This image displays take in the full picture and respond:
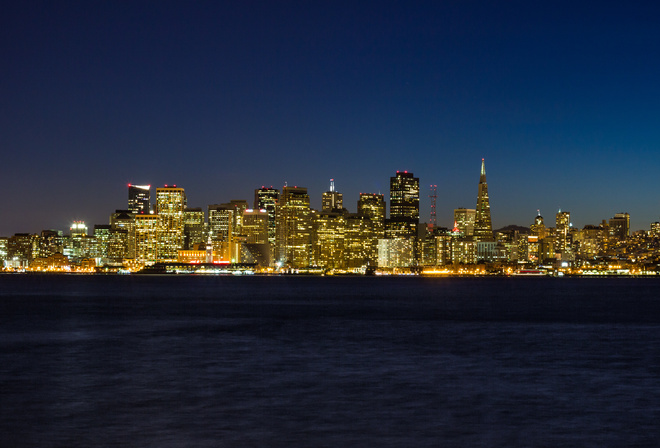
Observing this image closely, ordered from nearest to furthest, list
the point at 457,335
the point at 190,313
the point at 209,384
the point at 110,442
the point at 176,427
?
the point at 110,442 → the point at 176,427 → the point at 209,384 → the point at 457,335 → the point at 190,313

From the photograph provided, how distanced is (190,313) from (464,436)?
6631 cm

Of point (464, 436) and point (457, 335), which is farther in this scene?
point (457, 335)

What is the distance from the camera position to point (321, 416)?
28.0 m

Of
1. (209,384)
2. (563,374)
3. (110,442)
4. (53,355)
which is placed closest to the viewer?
(110,442)

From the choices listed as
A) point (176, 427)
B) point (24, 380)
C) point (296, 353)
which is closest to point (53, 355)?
point (24, 380)

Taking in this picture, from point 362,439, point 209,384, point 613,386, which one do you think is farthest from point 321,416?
point 613,386

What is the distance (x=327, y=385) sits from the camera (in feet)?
115

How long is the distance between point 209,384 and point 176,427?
9.71m

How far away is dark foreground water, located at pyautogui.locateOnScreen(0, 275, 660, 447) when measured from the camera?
A: 25.2m

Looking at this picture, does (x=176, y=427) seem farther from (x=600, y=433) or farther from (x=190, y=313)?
(x=190, y=313)

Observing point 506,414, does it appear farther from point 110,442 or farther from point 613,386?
point 110,442

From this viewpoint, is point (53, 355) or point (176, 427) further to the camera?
point (53, 355)

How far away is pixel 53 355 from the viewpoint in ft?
151

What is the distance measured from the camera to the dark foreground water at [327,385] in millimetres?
25203
